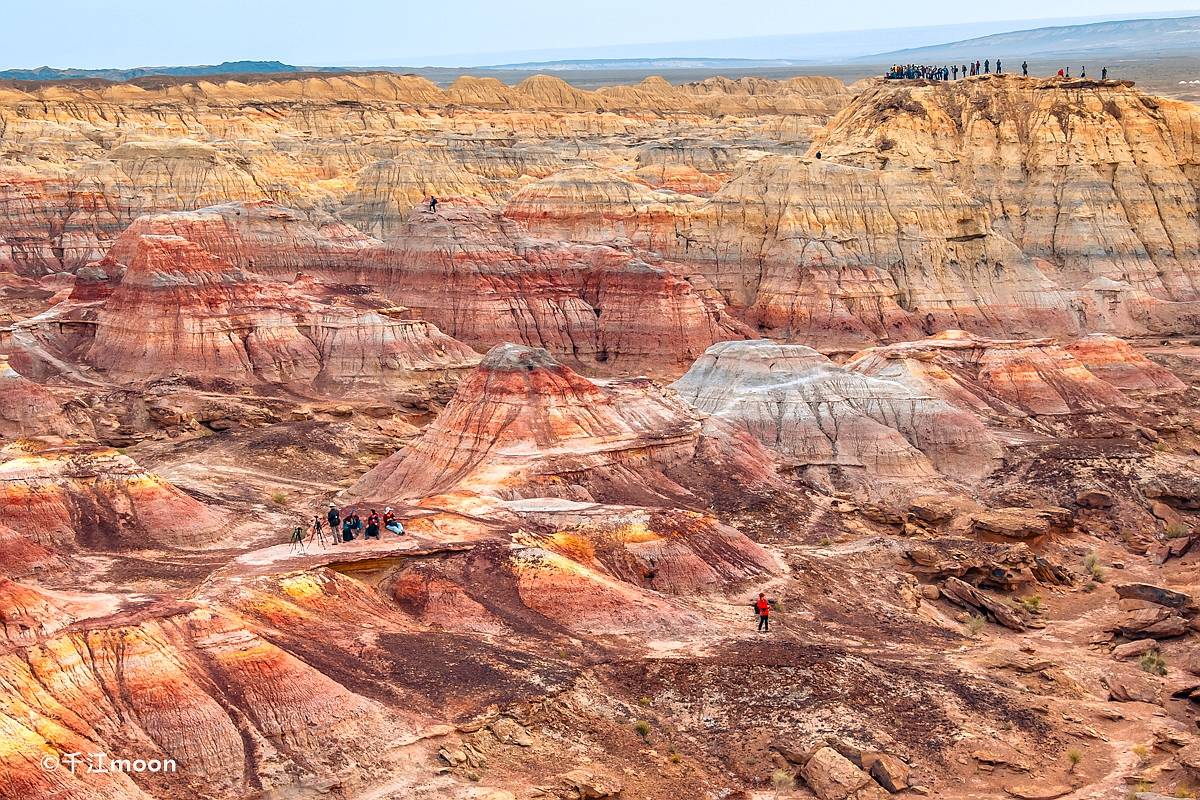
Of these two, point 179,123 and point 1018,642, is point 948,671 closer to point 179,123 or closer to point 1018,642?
point 1018,642

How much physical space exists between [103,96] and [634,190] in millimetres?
112906

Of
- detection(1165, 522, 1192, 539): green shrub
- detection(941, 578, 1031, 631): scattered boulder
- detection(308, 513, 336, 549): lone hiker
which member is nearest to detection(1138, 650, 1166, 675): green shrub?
detection(941, 578, 1031, 631): scattered boulder

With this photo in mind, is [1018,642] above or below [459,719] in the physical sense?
below

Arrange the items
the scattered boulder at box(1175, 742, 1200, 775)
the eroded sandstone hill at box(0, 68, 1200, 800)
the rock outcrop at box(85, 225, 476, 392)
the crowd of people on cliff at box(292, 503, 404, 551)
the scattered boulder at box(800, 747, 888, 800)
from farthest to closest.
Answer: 1. the rock outcrop at box(85, 225, 476, 392)
2. the crowd of people on cliff at box(292, 503, 404, 551)
3. the scattered boulder at box(1175, 742, 1200, 775)
4. the eroded sandstone hill at box(0, 68, 1200, 800)
5. the scattered boulder at box(800, 747, 888, 800)

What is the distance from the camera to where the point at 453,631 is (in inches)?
1513

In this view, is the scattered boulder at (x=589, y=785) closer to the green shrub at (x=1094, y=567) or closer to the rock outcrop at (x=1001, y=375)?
the green shrub at (x=1094, y=567)

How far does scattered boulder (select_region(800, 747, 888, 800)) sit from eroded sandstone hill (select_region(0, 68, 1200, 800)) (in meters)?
0.09

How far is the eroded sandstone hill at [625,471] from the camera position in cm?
3369

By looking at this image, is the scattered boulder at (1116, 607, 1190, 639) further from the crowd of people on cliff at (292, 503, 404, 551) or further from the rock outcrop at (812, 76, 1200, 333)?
the rock outcrop at (812, 76, 1200, 333)

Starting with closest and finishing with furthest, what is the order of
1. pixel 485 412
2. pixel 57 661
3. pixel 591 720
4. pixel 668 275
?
pixel 57 661 → pixel 591 720 → pixel 485 412 → pixel 668 275

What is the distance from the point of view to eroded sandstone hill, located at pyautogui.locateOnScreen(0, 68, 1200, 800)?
33.7m

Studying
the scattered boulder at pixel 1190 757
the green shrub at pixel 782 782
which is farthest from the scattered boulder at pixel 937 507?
the green shrub at pixel 782 782

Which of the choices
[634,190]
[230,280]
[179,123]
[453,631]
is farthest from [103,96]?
[453,631]

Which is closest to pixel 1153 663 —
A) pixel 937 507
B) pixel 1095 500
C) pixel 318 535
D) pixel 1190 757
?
pixel 1190 757
